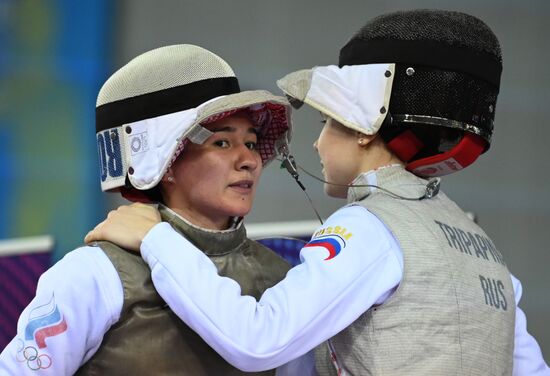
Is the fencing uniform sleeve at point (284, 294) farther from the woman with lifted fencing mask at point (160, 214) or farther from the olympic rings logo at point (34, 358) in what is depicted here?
the olympic rings logo at point (34, 358)

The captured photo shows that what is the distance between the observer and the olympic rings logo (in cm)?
200

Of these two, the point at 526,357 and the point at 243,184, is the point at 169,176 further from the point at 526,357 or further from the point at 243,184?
the point at 526,357

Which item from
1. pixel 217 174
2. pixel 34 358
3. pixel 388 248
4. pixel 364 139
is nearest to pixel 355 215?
pixel 388 248

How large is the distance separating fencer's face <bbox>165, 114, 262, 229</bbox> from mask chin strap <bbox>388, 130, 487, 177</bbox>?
13.1 inches

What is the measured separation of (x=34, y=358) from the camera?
6.57ft

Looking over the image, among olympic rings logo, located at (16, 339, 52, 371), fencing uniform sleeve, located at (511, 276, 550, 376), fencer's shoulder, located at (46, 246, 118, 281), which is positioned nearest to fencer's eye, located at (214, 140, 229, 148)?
fencer's shoulder, located at (46, 246, 118, 281)

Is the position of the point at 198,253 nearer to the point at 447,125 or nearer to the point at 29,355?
the point at 29,355

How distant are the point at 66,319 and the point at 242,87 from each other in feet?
7.70

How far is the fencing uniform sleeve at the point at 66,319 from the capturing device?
2.00 m

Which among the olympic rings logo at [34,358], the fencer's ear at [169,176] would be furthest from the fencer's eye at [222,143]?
the olympic rings logo at [34,358]

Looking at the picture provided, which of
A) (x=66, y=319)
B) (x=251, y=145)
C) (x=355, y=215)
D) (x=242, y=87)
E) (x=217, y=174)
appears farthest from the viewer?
(x=242, y=87)

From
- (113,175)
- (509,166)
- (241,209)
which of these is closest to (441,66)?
(241,209)

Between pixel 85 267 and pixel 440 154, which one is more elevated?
pixel 440 154

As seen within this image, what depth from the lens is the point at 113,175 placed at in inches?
88.3
